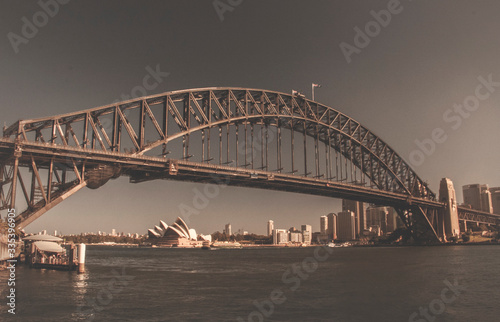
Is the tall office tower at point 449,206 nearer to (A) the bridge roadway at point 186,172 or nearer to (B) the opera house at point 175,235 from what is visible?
(A) the bridge roadway at point 186,172

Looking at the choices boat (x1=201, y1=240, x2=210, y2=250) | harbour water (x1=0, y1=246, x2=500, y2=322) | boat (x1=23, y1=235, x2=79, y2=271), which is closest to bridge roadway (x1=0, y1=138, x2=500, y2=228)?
boat (x1=23, y1=235, x2=79, y2=271)

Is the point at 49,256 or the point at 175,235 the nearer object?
the point at 49,256

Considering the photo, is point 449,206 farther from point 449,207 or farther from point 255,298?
point 255,298

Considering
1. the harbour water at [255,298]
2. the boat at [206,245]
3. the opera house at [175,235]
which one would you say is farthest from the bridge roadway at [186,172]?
the opera house at [175,235]

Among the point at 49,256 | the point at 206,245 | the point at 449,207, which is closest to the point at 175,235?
the point at 206,245

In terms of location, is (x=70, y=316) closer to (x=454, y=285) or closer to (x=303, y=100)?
(x=454, y=285)

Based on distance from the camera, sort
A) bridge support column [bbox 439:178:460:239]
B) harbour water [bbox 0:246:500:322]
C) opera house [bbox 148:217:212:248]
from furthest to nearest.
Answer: opera house [bbox 148:217:212:248], bridge support column [bbox 439:178:460:239], harbour water [bbox 0:246:500:322]

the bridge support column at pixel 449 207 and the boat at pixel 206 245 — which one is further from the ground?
the bridge support column at pixel 449 207

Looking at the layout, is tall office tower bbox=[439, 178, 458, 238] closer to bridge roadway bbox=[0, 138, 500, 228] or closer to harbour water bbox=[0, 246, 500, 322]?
bridge roadway bbox=[0, 138, 500, 228]

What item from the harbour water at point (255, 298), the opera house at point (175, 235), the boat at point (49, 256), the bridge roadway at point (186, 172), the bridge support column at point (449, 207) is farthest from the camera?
the opera house at point (175, 235)
